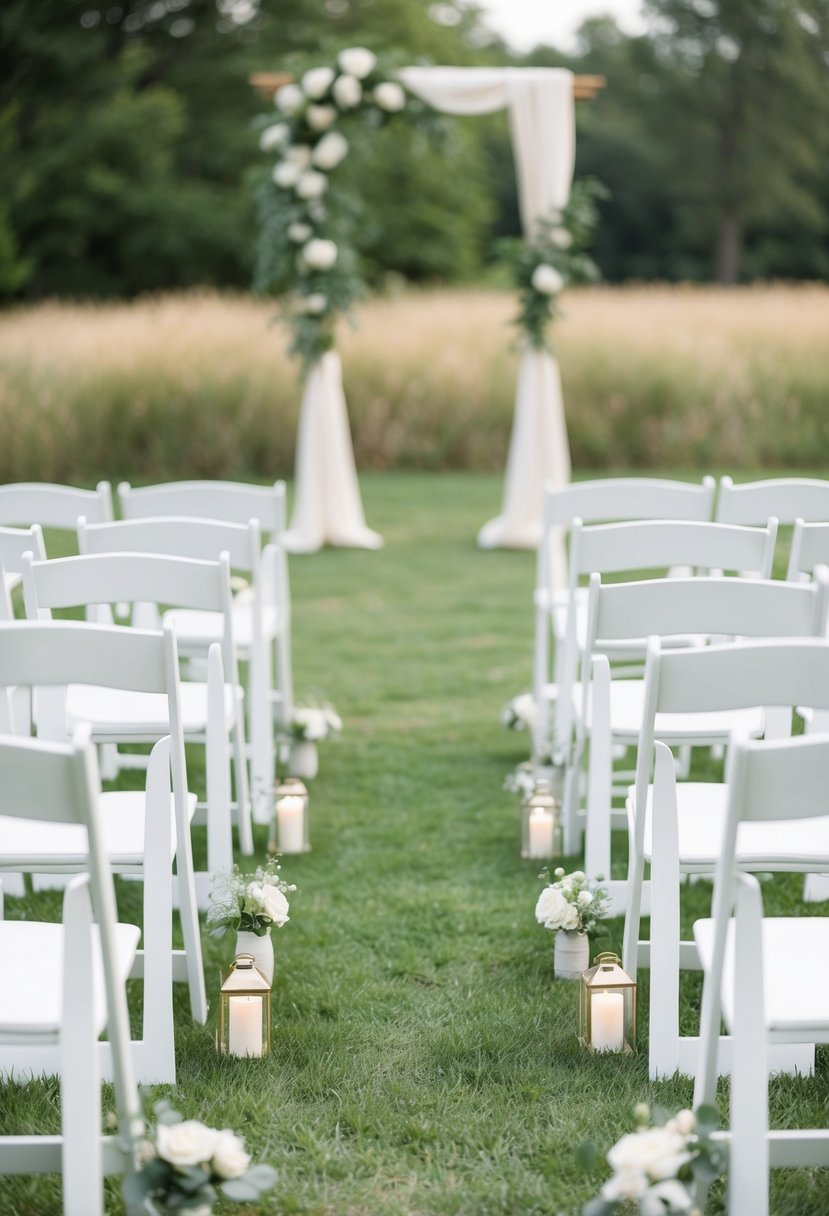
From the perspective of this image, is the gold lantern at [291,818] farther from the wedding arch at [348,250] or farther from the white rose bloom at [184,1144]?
the wedding arch at [348,250]

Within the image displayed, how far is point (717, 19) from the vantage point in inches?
1127

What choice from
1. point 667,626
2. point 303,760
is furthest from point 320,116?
point 667,626

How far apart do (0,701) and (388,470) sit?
8722mm

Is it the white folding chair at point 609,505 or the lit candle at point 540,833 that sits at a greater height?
the white folding chair at point 609,505

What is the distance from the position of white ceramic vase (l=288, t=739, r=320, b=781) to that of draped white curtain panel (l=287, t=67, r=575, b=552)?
3.95 metres

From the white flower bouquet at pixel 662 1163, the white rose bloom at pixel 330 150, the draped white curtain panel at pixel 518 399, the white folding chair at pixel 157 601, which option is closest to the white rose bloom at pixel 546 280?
the draped white curtain panel at pixel 518 399

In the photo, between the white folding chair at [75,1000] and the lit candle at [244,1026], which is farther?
the lit candle at [244,1026]

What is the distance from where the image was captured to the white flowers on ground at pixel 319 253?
830 cm

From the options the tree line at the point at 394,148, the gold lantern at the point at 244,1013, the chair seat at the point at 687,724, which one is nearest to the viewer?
the gold lantern at the point at 244,1013

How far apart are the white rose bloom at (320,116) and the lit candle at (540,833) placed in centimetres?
574

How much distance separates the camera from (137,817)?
9.32 ft

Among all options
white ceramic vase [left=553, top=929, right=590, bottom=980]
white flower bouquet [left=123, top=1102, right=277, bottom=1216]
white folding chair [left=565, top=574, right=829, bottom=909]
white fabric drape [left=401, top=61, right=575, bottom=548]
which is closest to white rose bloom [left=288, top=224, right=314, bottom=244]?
white fabric drape [left=401, top=61, right=575, bottom=548]

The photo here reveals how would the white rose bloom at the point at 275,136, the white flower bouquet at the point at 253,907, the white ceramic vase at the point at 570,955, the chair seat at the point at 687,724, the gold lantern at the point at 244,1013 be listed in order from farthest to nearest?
the white rose bloom at the point at 275,136
the chair seat at the point at 687,724
the white ceramic vase at the point at 570,955
the white flower bouquet at the point at 253,907
the gold lantern at the point at 244,1013

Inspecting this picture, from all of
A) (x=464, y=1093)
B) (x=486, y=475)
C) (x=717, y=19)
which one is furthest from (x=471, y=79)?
(x=717, y=19)
